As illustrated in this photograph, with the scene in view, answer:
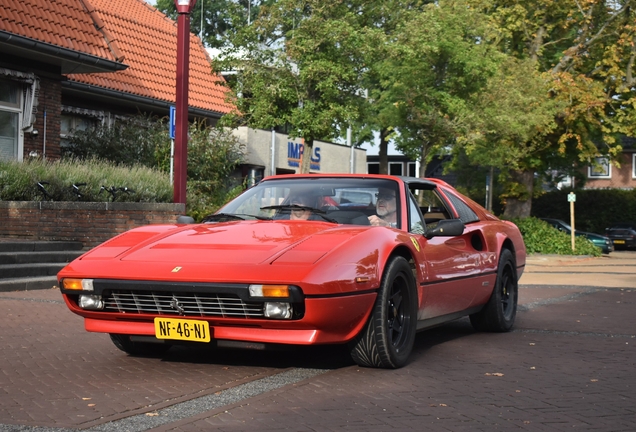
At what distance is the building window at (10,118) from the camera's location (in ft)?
59.8

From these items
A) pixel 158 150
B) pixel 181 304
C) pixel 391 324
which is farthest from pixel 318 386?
pixel 158 150

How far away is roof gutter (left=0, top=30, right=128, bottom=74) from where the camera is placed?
16.8m

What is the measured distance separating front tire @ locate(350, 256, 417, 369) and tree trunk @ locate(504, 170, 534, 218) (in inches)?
1050

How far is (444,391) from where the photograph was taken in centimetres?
564

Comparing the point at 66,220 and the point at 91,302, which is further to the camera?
the point at 66,220

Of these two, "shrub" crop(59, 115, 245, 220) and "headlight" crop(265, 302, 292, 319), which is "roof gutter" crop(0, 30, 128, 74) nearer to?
"shrub" crop(59, 115, 245, 220)

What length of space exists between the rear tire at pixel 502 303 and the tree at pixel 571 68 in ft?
68.7

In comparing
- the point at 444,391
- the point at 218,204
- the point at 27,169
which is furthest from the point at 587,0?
the point at 444,391

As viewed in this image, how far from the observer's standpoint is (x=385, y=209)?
7.00 metres

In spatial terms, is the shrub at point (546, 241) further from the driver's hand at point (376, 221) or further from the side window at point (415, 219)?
the driver's hand at point (376, 221)

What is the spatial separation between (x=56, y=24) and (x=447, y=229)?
13764mm

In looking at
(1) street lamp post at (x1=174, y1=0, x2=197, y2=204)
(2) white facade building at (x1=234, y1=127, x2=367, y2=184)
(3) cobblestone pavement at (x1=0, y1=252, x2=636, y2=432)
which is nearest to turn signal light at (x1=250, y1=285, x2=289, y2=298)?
(3) cobblestone pavement at (x1=0, y1=252, x2=636, y2=432)

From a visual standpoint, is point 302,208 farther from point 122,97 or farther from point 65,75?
point 122,97

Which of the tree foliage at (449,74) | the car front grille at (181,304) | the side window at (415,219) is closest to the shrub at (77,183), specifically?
the tree foliage at (449,74)
